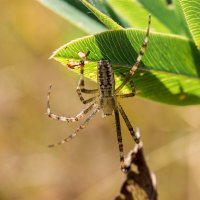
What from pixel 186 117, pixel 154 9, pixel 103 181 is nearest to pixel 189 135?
pixel 186 117

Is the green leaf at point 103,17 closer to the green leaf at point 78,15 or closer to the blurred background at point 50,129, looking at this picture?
the green leaf at point 78,15

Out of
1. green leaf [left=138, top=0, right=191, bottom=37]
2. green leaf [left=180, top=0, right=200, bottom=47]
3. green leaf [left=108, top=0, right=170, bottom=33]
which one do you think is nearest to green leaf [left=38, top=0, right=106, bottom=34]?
green leaf [left=108, top=0, right=170, bottom=33]

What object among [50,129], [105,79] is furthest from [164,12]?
[50,129]

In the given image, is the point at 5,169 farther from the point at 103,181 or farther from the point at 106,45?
the point at 106,45

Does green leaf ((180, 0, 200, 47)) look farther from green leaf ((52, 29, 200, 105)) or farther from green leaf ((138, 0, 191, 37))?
green leaf ((138, 0, 191, 37))

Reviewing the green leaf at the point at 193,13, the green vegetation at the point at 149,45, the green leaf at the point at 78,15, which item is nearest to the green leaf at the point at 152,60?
the green vegetation at the point at 149,45
